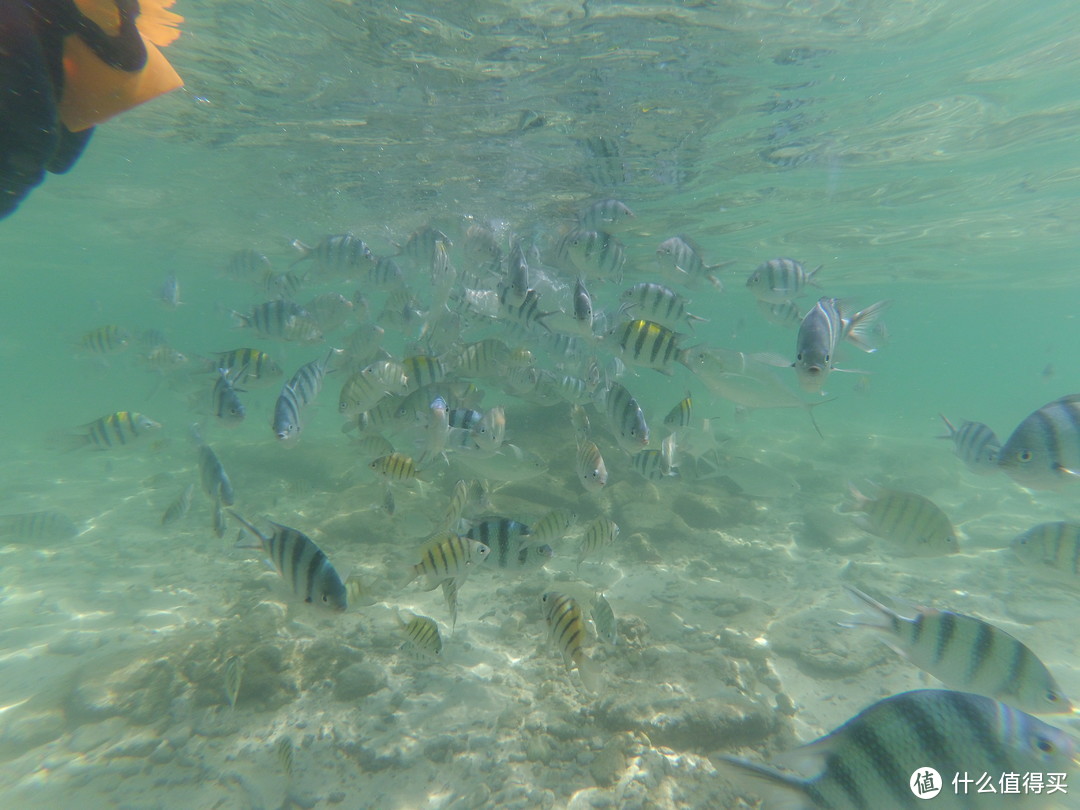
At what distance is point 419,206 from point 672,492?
51.5 feet

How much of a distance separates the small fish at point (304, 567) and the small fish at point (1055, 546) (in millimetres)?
6035

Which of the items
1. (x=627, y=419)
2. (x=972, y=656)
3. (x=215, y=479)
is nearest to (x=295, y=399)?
(x=215, y=479)

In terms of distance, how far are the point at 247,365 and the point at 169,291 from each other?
5.87 meters

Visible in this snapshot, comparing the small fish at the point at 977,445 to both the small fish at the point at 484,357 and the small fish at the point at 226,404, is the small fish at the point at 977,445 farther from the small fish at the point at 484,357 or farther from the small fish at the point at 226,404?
the small fish at the point at 226,404

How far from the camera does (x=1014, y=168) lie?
16.5 metres

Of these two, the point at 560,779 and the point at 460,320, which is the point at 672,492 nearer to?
the point at 460,320

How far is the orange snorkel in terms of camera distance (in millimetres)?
1458

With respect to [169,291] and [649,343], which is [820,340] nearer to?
[649,343]

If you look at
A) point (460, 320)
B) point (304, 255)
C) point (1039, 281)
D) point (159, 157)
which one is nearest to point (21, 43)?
point (460, 320)

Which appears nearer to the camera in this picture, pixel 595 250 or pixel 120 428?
pixel 595 250

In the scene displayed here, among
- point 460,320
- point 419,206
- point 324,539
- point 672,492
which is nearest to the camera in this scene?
point 460,320

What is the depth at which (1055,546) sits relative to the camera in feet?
15.5

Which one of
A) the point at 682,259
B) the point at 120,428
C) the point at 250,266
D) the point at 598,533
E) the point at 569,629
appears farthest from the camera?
the point at 250,266

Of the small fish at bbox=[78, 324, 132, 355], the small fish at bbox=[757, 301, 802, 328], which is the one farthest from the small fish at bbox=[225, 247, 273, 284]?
the small fish at bbox=[757, 301, 802, 328]
